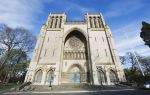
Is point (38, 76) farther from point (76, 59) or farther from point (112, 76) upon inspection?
point (112, 76)

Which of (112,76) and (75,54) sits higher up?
(75,54)

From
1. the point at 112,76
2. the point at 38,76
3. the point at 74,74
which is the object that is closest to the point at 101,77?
the point at 112,76

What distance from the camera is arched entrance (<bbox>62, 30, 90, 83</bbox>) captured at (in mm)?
31688

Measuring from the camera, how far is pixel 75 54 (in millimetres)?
33781

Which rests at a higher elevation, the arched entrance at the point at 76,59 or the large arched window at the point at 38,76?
the arched entrance at the point at 76,59

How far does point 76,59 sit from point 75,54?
142cm

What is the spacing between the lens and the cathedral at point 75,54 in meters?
28.8

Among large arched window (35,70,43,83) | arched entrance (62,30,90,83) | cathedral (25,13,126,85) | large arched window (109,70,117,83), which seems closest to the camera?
large arched window (35,70,43,83)

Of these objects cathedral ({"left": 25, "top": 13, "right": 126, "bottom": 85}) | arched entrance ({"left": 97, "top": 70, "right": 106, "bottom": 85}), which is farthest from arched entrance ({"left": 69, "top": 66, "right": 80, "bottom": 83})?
arched entrance ({"left": 97, "top": 70, "right": 106, "bottom": 85})

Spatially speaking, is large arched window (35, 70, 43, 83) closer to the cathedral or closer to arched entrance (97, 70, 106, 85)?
the cathedral

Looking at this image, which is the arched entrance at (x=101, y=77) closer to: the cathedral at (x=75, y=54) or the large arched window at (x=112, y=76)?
the cathedral at (x=75, y=54)

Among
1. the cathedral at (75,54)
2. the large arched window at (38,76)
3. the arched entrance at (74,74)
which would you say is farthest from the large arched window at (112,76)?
the large arched window at (38,76)

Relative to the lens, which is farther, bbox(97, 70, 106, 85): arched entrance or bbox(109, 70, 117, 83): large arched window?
bbox(109, 70, 117, 83): large arched window

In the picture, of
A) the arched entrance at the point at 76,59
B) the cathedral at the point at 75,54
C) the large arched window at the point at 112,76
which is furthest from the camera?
the arched entrance at the point at 76,59
